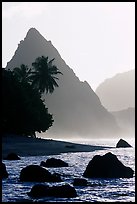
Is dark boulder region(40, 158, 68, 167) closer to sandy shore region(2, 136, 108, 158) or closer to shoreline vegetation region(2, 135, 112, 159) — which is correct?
shoreline vegetation region(2, 135, 112, 159)

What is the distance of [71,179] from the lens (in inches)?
1122

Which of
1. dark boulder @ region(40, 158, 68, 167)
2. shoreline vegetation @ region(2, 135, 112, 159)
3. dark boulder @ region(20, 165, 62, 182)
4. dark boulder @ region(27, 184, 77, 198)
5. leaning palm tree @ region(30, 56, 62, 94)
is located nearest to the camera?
dark boulder @ region(27, 184, 77, 198)

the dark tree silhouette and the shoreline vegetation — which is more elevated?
the dark tree silhouette

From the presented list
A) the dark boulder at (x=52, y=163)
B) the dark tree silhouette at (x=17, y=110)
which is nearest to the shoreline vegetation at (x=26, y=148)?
the dark tree silhouette at (x=17, y=110)

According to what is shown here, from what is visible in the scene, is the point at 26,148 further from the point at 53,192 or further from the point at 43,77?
the point at 53,192

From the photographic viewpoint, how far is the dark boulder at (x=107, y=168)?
28812 millimetres

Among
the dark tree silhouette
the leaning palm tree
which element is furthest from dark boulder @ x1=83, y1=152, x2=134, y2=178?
the leaning palm tree

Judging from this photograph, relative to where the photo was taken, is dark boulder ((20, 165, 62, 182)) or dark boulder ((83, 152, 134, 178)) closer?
dark boulder ((20, 165, 62, 182))

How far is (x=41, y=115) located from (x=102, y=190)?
183 feet

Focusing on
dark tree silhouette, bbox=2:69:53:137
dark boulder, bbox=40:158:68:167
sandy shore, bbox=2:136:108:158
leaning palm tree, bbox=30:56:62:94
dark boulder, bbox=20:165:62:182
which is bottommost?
dark boulder, bbox=20:165:62:182

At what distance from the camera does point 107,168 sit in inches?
1166

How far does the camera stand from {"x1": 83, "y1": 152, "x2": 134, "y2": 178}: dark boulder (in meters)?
28.8

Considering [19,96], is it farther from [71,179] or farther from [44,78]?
[71,179]

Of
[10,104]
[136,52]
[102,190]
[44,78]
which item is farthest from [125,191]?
[44,78]
